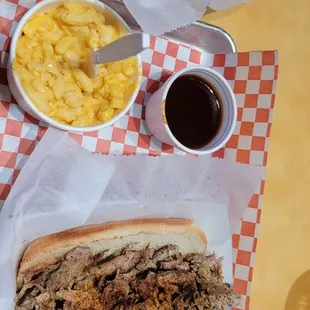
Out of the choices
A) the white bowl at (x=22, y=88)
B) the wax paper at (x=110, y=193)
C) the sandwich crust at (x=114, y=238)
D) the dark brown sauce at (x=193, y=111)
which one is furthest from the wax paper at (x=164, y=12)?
the sandwich crust at (x=114, y=238)

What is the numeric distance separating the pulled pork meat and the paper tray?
68 cm

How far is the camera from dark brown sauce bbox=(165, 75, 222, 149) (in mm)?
1953

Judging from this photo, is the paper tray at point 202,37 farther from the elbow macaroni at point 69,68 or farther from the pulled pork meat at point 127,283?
the pulled pork meat at point 127,283

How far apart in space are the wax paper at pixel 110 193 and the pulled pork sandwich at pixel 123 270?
42mm

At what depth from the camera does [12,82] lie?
68.3 inches

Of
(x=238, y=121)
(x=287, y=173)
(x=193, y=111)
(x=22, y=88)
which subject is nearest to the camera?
(x=22, y=88)

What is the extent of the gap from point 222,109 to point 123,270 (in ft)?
1.97

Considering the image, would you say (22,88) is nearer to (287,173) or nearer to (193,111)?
(193,111)

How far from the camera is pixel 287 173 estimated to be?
2.26 m

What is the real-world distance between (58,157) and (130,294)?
1.43 feet

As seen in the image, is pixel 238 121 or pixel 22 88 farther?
pixel 238 121

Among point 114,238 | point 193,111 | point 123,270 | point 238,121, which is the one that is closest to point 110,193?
point 114,238

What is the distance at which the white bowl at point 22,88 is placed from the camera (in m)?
1.69

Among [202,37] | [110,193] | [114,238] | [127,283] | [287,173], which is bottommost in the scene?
[127,283]
